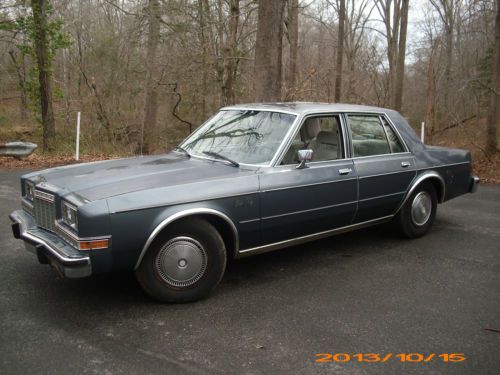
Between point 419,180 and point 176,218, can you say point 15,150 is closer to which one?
point 176,218

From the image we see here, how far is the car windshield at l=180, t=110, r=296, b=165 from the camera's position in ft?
14.2

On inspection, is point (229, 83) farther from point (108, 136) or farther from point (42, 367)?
point (42, 367)

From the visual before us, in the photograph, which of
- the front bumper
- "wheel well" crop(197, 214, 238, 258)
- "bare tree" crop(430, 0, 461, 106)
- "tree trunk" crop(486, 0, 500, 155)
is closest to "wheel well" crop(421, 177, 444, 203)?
"wheel well" crop(197, 214, 238, 258)

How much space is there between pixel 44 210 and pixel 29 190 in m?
0.54

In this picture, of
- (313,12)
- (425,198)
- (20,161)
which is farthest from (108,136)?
(313,12)

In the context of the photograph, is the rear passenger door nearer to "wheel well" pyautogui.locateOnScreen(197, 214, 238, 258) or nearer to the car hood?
the car hood

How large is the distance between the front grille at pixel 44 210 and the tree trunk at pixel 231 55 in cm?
1142

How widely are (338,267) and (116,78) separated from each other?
1710cm

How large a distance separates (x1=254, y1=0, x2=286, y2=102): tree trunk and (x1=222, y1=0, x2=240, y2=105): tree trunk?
4629 millimetres

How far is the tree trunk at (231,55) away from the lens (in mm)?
15117

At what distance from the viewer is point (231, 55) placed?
1536 centimetres

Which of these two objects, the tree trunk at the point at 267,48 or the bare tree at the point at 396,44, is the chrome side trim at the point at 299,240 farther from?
the bare tree at the point at 396,44

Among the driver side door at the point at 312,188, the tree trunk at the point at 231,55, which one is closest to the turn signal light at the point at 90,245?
the driver side door at the point at 312,188

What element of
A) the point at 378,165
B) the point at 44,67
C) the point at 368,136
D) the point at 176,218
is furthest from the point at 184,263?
the point at 44,67
